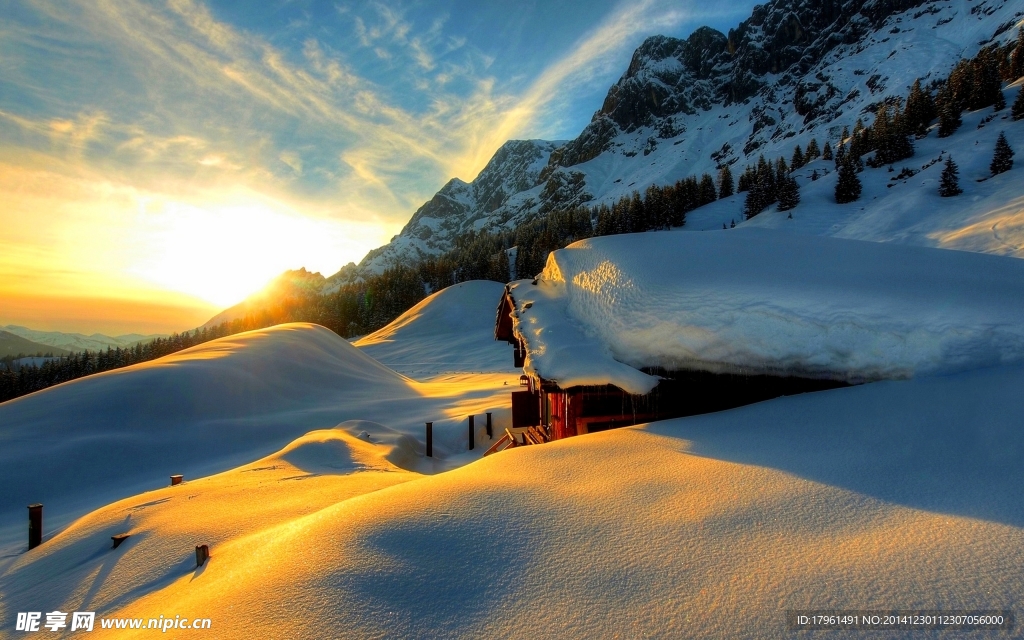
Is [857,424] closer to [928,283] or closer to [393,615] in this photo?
[928,283]

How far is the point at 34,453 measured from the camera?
457 inches

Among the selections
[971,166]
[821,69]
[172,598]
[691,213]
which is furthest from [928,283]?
[821,69]

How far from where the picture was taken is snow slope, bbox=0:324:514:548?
1090cm

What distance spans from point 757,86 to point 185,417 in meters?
173

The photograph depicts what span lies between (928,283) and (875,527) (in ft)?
18.3

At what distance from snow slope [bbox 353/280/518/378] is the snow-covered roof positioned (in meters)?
22.9

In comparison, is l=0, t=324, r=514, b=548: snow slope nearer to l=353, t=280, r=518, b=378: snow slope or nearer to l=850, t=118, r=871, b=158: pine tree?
l=353, t=280, r=518, b=378: snow slope

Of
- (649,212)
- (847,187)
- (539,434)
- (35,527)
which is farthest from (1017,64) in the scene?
(35,527)

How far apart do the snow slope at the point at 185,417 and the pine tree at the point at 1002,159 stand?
1796 inches

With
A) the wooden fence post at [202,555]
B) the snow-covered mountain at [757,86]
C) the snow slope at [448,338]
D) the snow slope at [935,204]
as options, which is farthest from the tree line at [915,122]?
the wooden fence post at [202,555]

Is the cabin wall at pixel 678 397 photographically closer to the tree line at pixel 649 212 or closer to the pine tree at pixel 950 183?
the pine tree at pixel 950 183

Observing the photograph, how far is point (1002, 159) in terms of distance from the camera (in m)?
36.8

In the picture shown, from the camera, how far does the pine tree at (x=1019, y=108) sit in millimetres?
42219

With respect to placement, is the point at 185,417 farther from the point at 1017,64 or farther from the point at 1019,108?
the point at 1017,64
